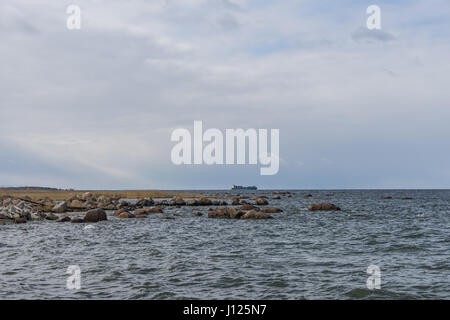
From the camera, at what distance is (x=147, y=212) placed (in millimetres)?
47031

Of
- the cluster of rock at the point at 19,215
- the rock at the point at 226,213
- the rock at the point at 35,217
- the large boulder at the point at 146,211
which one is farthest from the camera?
the large boulder at the point at 146,211

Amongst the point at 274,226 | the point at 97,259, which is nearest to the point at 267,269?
the point at 97,259

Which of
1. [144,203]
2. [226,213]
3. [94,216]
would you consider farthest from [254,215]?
[144,203]

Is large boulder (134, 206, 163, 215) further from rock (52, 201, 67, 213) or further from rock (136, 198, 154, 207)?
rock (136, 198, 154, 207)

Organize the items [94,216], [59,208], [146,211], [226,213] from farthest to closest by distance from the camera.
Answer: [146,211] < [59,208] < [226,213] < [94,216]

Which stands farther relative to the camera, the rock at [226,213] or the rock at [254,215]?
the rock at [226,213]

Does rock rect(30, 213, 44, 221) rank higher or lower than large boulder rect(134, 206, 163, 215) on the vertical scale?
higher

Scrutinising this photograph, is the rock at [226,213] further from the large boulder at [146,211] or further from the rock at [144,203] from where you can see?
the rock at [144,203]

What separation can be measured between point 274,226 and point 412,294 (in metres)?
20.5

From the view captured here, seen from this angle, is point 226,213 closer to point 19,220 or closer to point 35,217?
point 35,217

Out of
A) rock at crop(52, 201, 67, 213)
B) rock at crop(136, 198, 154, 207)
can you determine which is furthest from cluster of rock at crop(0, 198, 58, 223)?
rock at crop(136, 198, 154, 207)

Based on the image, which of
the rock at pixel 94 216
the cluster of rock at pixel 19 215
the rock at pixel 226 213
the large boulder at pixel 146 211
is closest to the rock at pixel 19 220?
the cluster of rock at pixel 19 215

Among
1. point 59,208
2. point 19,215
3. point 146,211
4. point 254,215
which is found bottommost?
point 146,211
